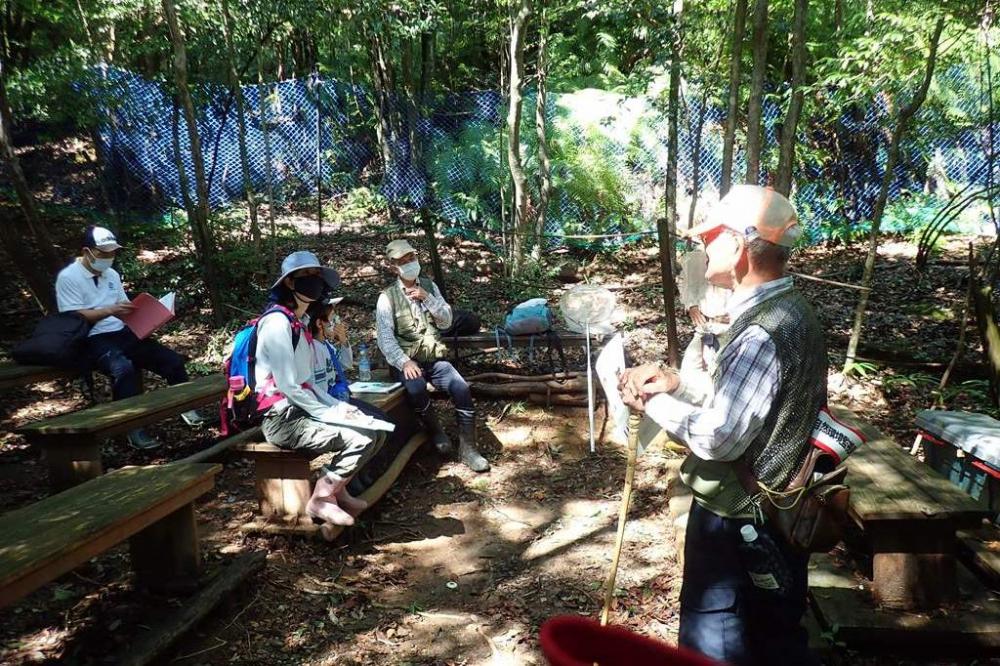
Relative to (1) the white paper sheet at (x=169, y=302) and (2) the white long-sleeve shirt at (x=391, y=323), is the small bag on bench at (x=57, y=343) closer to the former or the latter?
(1) the white paper sheet at (x=169, y=302)

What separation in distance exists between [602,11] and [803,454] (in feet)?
27.6

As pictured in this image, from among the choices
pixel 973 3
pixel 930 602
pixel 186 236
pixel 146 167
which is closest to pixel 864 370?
pixel 973 3

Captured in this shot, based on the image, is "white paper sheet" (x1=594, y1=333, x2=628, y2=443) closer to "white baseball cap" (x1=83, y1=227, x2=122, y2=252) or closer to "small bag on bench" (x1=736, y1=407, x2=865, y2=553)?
"small bag on bench" (x1=736, y1=407, x2=865, y2=553)

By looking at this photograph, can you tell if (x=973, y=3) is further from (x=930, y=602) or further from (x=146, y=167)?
(x=146, y=167)

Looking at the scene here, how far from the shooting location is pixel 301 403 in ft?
12.4

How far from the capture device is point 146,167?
11.7 m

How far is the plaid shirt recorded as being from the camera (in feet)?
6.17

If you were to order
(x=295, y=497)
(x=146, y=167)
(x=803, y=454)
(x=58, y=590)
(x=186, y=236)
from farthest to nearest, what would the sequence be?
(x=146, y=167) → (x=186, y=236) → (x=295, y=497) → (x=58, y=590) → (x=803, y=454)

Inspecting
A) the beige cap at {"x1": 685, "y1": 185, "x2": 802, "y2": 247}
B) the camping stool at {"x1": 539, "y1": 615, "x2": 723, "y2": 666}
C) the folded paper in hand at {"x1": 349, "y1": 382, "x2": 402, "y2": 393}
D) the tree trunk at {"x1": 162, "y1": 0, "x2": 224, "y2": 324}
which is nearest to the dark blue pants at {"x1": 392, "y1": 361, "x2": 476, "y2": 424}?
the folded paper in hand at {"x1": 349, "y1": 382, "x2": 402, "y2": 393}

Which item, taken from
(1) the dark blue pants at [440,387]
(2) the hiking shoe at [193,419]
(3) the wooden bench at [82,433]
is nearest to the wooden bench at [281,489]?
(3) the wooden bench at [82,433]

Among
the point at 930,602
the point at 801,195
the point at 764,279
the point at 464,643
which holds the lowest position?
the point at 464,643

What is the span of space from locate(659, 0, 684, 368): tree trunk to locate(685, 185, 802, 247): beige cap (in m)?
2.83

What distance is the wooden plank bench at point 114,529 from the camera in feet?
7.82

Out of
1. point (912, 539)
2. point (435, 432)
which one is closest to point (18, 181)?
point (435, 432)
